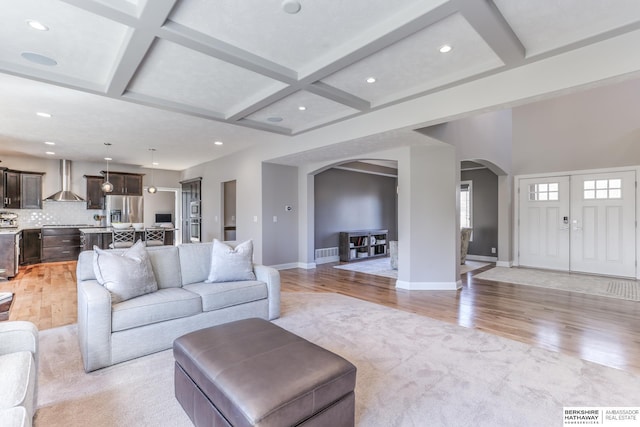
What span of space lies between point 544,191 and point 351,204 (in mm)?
4498

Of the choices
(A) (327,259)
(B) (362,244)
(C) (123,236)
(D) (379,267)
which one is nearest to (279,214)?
(A) (327,259)

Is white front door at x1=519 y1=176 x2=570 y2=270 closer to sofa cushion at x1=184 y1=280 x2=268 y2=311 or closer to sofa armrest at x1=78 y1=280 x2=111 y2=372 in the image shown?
sofa cushion at x1=184 y1=280 x2=268 y2=311

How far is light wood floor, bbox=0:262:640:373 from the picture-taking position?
2977 mm

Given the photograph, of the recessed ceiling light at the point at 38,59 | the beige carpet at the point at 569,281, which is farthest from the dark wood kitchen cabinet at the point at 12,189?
the beige carpet at the point at 569,281

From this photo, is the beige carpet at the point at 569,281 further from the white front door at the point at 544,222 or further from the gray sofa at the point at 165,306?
the gray sofa at the point at 165,306

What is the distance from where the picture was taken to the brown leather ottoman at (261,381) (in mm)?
1388

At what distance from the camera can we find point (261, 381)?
148 centimetres

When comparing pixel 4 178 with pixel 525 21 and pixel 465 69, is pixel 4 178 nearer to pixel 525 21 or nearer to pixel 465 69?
pixel 465 69

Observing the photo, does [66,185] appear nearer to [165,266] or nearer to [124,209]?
[124,209]

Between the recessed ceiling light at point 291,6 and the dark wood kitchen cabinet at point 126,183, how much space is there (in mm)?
8320

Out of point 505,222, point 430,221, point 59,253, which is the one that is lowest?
point 59,253

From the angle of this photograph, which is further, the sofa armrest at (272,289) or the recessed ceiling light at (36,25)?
the sofa armrest at (272,289)

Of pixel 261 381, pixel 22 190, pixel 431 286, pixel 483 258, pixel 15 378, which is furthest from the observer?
pixel 483 258

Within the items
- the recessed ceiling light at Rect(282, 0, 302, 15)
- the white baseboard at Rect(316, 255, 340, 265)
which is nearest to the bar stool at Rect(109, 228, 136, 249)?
the white baseboard at Rect(316, 255, 340, 265)
